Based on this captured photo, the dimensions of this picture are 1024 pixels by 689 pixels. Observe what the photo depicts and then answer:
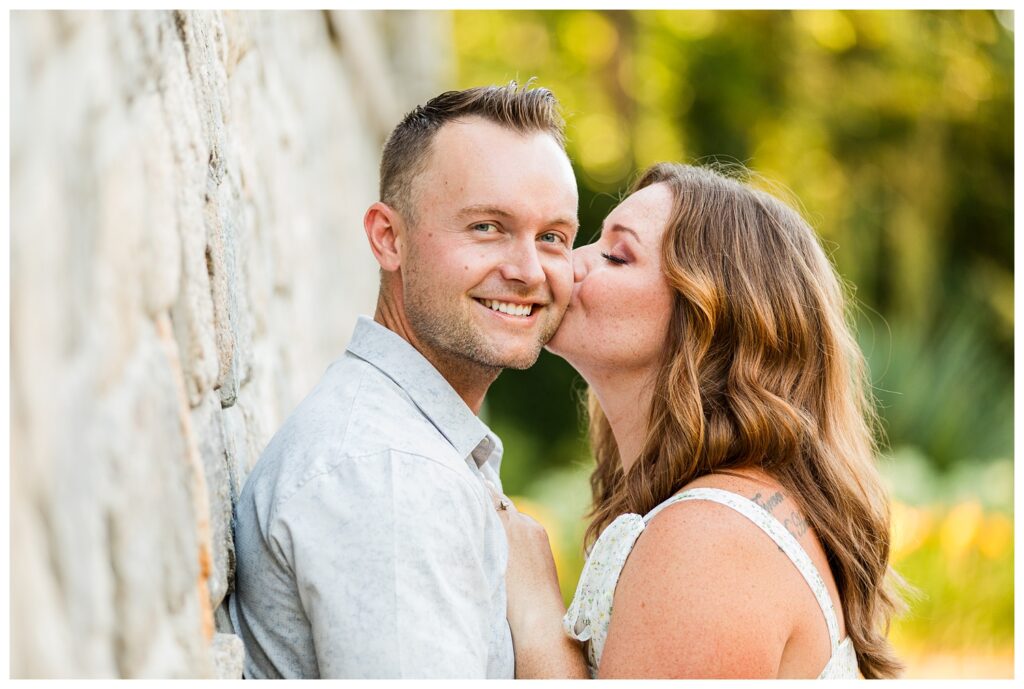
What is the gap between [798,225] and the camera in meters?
2.82

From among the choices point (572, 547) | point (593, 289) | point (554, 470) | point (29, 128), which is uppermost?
point (29, 128)

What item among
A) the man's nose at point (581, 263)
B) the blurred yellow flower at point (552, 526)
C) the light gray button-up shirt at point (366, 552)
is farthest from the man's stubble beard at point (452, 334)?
the blurred yellow flower at point (552, 526)

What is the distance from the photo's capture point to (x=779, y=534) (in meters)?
2.29

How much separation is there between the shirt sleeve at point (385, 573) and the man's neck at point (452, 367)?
0.56 metres

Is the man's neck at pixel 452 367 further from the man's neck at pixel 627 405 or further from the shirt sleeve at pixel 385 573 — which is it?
the shirt sleeve at pixel 385 573

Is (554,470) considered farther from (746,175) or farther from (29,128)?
(29,128)

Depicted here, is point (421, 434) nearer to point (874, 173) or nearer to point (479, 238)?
point (479, 238)

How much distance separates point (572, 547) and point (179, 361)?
4.90 meters

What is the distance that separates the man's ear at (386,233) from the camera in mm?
2632

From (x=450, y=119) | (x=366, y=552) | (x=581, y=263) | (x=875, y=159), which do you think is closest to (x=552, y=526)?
(x=581, y=263)

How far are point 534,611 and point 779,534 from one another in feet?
1.86

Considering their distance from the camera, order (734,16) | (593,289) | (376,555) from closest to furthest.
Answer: (376,555)
(593,289)
(734,16)

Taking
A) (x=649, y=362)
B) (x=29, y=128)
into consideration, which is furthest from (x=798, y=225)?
(x=29, y=128)

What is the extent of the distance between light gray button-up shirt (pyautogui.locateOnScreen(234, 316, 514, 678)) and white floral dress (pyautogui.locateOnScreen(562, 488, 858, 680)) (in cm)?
24
